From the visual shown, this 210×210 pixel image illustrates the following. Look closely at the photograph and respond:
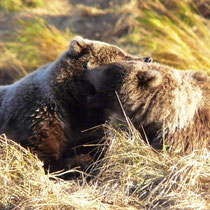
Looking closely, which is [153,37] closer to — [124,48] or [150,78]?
[124,48]

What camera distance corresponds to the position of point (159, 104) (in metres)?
4.86

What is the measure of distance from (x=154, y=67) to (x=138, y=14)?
423 cm

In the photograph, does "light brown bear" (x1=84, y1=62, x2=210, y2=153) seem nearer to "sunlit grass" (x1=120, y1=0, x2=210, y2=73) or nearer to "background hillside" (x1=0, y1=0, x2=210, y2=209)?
"background hillside" (x1=0, y1=0, x2=210, y2=209)

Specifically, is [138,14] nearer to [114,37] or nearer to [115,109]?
[114,37]

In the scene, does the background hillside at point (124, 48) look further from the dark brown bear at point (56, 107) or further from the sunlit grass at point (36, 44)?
the dark brown bear at point (56, 107)

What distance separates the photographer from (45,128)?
5.00 meters

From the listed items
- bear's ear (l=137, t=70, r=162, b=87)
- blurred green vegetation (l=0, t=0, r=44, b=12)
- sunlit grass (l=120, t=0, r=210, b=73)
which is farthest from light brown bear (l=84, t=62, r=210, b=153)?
blurred green vegetation (l=0, t=0, r=44, b=12)

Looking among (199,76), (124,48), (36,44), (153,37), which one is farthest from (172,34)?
(199,76)

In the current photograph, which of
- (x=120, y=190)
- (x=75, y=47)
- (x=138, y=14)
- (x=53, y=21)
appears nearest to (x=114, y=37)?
(x=138, y=14)

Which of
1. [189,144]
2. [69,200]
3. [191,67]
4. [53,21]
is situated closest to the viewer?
[69,200]

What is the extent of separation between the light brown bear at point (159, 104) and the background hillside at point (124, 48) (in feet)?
0.93

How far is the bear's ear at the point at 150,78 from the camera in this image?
4781 mm

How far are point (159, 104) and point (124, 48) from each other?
13.2 feet

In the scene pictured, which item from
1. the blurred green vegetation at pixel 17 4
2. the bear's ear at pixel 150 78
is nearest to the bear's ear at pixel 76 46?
the bear's ear at pixel 150 78
